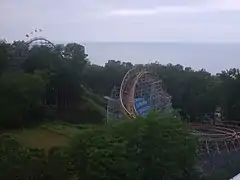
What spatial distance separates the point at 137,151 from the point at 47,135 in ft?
21.5

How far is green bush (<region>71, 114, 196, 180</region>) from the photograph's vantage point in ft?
28.6

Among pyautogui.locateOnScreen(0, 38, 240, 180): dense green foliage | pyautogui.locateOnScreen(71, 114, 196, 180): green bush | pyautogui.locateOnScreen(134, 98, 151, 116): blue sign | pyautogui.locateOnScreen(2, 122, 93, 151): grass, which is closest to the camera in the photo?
pyautogui.locateOnScreen(71, 114, 196, 180): green bush

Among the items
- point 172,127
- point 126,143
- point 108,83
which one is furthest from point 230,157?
point 108,83

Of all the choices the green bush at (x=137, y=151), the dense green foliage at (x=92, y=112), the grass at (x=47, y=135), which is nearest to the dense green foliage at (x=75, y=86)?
the dense green foliage at (x=92, y=112)

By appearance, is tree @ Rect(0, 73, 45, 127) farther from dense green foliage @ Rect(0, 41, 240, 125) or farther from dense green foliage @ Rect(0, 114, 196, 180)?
dense green foliage @ Rect(0, 114, 196, 180)

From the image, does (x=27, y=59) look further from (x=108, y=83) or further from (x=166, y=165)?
(x=166, y=165)

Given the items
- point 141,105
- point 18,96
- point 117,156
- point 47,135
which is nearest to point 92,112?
point 141,105

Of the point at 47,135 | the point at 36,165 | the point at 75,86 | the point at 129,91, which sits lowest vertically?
the point at 36,165

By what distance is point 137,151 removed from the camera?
368 inches

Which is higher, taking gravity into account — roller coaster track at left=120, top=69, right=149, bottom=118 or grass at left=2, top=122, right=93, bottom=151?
roller coaster track at left=120, top=69, right=149, bottom=118

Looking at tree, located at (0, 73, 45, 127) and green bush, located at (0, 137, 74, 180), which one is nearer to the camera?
green bush, located at (0, 137, 74, 180)

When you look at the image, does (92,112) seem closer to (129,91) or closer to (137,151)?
(129,91)

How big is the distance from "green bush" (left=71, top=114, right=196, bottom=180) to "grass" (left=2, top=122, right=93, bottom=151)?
12.4 feet

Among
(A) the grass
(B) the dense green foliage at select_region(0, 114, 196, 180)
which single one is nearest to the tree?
(A) the grass
